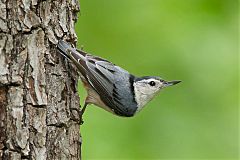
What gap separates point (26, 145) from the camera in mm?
3615

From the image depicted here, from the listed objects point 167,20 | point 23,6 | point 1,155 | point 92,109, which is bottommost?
point 1,155

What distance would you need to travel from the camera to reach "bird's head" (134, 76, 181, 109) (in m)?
5.19

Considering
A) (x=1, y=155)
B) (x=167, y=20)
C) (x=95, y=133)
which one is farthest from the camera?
(x=167, y=20)

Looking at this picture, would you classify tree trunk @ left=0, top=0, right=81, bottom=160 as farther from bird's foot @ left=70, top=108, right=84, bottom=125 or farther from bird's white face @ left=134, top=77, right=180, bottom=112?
bird's white face @ left=134, top=77, right=180, bottom=112

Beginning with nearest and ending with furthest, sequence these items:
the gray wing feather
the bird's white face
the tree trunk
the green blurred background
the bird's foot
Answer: the tree trunk < the bird's foot < the gray wing feather < the bird's white face < the green blurred background

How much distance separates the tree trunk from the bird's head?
122 cm

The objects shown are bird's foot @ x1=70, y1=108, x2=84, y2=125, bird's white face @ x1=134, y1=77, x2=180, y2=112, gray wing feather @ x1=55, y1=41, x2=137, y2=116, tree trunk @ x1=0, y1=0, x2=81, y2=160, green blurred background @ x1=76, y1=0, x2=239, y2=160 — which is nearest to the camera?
tree trunk @ x1=0, y1=0, x2=81, y2=160

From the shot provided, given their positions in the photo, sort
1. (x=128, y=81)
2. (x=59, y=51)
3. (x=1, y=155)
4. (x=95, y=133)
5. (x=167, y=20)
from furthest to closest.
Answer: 1. (x=167, y=20)
2. (x=95, y=133)
3. (x=128, y=81)
4. (x=59, y=51)
5. (x=1, y=155)

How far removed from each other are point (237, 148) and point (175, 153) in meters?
0.78

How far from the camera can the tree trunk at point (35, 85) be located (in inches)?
140

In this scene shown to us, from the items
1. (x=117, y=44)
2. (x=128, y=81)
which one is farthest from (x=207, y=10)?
(x=128, y=81)

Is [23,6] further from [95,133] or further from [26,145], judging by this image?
[95,133]

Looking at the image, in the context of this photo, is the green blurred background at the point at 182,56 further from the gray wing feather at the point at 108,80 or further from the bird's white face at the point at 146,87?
the gray wing feather at the point at 108,80

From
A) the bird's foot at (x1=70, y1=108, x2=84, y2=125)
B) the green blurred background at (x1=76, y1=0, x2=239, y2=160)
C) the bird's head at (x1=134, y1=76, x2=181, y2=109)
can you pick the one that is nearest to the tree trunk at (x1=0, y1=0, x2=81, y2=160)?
the bird's foot at (x1=70, y1=108, x2=84, y2=125)
